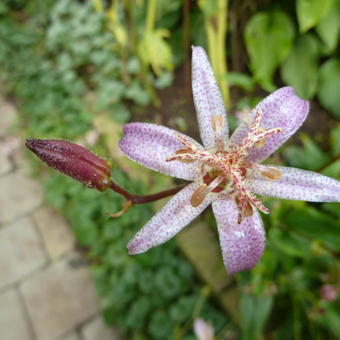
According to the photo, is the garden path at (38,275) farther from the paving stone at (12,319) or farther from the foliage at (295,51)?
the foliage at (295,51)

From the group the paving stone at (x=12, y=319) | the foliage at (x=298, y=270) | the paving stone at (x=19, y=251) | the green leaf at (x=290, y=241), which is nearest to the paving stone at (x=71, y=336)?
the paving stone at (x=12, y=319)

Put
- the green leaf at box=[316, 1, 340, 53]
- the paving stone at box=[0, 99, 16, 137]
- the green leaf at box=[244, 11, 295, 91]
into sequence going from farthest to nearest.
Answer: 1. the paving stone at box=[0, 99, 16, 137]
2. the green leaf at box=[244, 11, 295, 91]
3. the green leaf at box=[316, 1, 340, 53]

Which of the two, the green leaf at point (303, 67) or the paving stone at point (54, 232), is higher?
the green leaf at point (303, 67)

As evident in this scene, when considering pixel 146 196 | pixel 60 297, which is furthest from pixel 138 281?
pixel 146 196

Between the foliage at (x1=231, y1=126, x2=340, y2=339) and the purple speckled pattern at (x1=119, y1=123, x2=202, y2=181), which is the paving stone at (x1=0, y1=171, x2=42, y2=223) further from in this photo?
the purple speckled pattern at (x1=119, y1=123, x2=202, y2=181)

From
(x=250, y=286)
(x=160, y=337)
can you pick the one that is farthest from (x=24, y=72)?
(x=250, y=286)

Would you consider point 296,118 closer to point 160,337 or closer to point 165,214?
point 165,214

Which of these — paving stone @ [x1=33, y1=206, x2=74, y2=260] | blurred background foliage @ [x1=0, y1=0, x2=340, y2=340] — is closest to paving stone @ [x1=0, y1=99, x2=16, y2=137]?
blurred background foliage @ [x1=0, y1=0, x2=340, y2=340]
